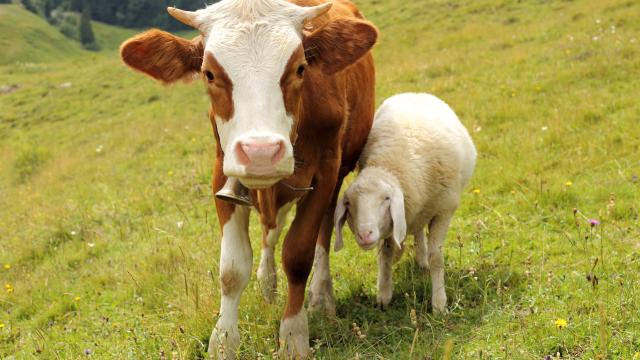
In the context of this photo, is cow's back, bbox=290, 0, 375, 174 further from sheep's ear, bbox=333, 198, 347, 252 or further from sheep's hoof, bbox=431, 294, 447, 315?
sheep's hoof, bbox=431, 294, 447, 315

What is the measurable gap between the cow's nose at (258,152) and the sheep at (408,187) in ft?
4.55

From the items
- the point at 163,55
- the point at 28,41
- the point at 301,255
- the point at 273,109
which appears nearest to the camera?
the point at 273,109

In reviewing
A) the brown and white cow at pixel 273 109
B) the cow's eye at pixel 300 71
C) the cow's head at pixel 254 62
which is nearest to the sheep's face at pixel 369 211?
the brown and white cow at pixel 273 109

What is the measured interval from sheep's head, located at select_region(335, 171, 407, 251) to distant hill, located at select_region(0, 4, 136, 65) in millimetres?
55346

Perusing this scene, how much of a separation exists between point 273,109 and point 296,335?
170 centimetres

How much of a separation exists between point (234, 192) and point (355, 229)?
941mm

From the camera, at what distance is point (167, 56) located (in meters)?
3.88

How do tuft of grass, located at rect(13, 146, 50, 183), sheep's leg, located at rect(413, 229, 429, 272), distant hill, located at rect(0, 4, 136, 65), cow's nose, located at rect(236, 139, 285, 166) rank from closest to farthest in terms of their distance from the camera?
cow's nose, located at rect(236, 139, 285, 166) → sheep's leg, located at rect(413, 229, 429, 272) → tuft of grass, located at rect(13, 146, 50, 183) → distant hill, located at rect(0, 4, 136, 65)

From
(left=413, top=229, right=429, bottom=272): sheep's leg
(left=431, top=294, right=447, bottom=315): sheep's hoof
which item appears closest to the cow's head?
(left=431, top=294, right=447, bottom=315): sheep's hoof

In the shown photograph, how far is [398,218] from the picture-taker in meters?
4.40

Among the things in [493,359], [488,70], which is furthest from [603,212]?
[488,70]

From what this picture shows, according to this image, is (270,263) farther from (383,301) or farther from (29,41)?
(29,41)

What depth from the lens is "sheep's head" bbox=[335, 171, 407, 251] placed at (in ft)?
14.2

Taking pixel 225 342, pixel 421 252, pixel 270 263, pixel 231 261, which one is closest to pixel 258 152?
pixel 231 261
